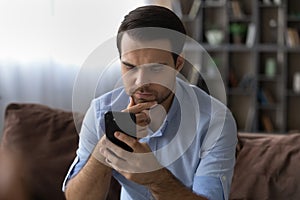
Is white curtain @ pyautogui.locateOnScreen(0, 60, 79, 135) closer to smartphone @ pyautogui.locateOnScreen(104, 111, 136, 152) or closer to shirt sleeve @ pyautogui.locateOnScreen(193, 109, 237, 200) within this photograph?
shirt sleeve @ pyautogui.locateOnScreen(193, 109, 237, 200)

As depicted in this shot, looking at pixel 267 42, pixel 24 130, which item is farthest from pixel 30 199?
pixel 267 42

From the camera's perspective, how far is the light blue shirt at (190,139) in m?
1.30

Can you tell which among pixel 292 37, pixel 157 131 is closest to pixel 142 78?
pixel 157 131

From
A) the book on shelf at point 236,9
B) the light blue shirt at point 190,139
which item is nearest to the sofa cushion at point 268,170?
the light blue shirt at point 190,139

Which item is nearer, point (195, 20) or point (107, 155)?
point (107, 155)

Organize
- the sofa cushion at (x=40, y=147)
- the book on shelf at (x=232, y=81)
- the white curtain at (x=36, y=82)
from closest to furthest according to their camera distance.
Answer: the sofa cushion at (x=40, y=147), the white curtain at (x=36, y=82), the book on shelf at (x=232, y=81)

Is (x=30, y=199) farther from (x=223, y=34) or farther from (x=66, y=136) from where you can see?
(x=223, y=34)

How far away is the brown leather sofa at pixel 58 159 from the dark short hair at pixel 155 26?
585mm

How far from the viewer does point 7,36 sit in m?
3.81

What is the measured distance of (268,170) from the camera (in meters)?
1.63

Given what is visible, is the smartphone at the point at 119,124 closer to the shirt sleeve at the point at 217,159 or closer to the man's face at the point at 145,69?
the man's face at the point at 145,69

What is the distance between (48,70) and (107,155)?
3171mm

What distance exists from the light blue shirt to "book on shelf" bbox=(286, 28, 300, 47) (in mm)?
3679

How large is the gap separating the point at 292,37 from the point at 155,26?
394 centimetres
